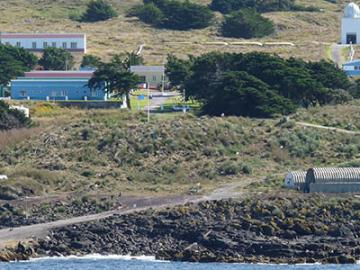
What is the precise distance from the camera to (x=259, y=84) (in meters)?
93.4

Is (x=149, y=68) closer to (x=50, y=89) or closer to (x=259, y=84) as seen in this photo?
(x=50, y=89)

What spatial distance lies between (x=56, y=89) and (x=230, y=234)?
4220 cm

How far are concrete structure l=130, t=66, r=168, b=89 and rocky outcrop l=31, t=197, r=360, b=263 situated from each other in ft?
148

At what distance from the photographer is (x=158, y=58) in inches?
5032

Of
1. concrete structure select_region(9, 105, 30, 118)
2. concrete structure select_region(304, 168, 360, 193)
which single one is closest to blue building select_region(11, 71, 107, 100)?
concrete structure select_region(9, 105, 30, 118)

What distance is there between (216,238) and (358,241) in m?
5.21

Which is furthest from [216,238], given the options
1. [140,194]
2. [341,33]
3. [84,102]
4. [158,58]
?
[341,33]

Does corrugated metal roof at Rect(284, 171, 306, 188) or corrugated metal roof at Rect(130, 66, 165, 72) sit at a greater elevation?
corrugated metal roof at Rect(284, 171, 306, 188)

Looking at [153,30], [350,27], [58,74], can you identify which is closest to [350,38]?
[350,27]

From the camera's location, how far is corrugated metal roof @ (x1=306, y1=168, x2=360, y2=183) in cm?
7375

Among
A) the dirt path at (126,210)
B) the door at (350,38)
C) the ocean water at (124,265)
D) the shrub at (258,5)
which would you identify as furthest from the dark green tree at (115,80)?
the shrub at (258,5)

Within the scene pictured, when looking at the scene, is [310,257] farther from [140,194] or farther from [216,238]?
[140,194]

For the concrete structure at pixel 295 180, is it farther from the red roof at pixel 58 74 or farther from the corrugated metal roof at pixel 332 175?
the red roof at pixel 58 74

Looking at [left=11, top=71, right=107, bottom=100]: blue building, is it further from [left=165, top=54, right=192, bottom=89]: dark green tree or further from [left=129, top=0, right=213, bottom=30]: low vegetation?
[left=129, top=0, right=213, bottom=30]: low vegetation
